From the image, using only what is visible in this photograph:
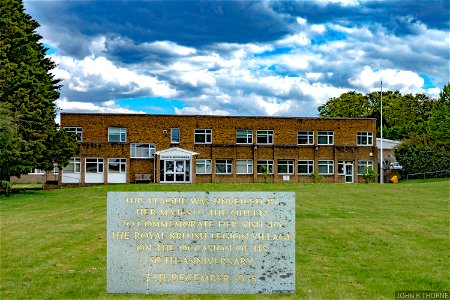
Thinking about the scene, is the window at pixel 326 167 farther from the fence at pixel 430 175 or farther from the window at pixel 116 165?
the window at pixel 116 165

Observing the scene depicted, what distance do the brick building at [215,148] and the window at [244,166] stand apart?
0.35 ft

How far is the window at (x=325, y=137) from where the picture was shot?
61.7 metres

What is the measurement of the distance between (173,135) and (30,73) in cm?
2157

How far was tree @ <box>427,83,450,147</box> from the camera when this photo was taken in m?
69.4

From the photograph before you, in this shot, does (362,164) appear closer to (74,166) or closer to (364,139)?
(364,139)

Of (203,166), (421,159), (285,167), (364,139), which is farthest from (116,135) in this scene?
(421,159)

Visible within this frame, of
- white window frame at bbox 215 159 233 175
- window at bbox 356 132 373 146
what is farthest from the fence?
white window frame at bbox 215 159 233 175

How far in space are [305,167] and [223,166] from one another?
901 cm

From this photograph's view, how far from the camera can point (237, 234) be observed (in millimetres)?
9883

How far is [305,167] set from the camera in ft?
201

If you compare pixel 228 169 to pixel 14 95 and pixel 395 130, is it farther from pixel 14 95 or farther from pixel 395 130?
pixel 395 130

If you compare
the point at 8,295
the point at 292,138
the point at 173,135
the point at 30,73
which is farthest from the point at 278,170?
the point at 8,295

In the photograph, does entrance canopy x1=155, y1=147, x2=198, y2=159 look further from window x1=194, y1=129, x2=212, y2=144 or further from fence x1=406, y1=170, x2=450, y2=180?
fence x1=406, y1=170, x2=450, y2=180

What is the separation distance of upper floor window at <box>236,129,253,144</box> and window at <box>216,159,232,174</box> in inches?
99.1
